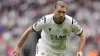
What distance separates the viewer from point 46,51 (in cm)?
945

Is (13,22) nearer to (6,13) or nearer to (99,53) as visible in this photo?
(6,13)

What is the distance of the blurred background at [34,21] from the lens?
14.8 m

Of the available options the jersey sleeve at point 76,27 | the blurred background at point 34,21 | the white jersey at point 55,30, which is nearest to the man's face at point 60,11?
the white jersey at point 55,30

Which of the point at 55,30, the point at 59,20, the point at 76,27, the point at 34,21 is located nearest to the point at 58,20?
the point at 59,20

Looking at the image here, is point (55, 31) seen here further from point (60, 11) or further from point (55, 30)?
point (60, 11)

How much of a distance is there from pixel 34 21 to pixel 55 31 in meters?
7.06

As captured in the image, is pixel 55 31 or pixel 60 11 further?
pixel 55 31

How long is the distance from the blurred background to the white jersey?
504 centimetres

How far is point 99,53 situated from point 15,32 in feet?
9.78

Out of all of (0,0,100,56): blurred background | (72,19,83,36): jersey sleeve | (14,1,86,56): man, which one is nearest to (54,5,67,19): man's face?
(14,1,86,56): man

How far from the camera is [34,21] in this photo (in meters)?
16.2

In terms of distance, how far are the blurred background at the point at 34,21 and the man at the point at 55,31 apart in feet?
16.5

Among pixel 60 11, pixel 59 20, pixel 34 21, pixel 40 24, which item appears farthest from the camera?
pixel 34 21

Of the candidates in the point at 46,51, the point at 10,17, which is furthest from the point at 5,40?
the point at 46,51
